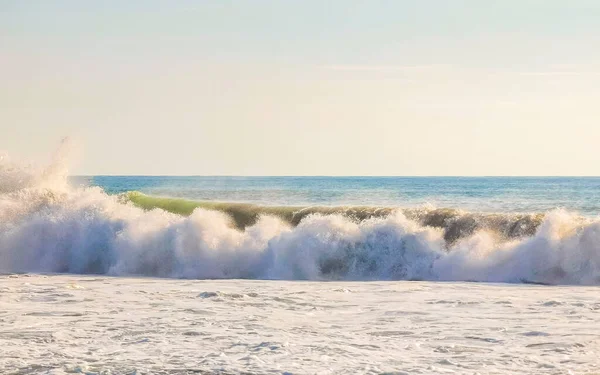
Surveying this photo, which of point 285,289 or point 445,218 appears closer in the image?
point 285,289

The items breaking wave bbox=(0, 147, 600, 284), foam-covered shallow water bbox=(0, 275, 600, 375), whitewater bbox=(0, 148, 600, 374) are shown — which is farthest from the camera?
breaking wave bbox=(0, 147, 600, 284)

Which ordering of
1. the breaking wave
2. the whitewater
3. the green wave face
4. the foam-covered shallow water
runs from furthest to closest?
the green wave face
the breaking wave
the whitewater
the foam-covered shallow water

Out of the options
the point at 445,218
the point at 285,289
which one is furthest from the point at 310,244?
the point at 285,289

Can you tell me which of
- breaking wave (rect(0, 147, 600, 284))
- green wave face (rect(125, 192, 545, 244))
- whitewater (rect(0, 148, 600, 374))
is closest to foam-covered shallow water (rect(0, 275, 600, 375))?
whitewater (rect(0, 148, 600, 374))

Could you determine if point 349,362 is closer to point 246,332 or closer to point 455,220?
point 246,332

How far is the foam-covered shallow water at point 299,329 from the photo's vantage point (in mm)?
7891

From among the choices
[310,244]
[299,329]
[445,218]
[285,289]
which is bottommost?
[285,289]

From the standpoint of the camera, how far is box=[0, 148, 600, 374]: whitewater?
8.23 m

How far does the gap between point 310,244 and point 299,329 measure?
8156 millimetres

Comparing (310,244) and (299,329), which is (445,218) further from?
(299,329)

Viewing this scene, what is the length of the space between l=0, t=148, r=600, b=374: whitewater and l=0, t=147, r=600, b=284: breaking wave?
0.04 m

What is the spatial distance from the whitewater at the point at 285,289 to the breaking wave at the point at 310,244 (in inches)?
1.6

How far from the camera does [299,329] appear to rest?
9.72m

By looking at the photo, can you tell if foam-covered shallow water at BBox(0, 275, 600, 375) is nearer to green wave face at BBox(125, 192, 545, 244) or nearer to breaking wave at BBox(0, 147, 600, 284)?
breaking wave at BBox(0, 147, 600, 284)
